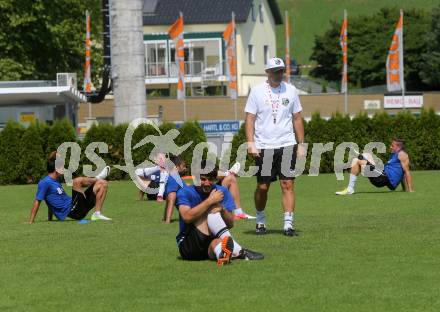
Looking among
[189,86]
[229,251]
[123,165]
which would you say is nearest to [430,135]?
[123,165]

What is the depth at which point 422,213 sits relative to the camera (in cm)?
1714

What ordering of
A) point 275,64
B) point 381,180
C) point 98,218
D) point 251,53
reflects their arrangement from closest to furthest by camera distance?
point 275,64, point 98,218, point 381,180, point 251,53

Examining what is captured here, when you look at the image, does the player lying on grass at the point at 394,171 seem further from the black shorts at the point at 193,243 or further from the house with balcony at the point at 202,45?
the house with balcony at the point at 202,45

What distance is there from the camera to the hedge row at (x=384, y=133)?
34688 millimetres

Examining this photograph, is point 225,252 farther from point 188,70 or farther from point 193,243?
point 188,70

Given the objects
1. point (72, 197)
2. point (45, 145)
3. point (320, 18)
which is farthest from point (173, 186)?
point (320, 18)

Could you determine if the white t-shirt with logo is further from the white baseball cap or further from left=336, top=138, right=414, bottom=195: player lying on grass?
left=336, top=138, right=414, bottom=195: player lying on grass

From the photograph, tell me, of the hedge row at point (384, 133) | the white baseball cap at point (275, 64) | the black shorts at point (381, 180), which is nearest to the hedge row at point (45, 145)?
the hedge row at point (384, 133)

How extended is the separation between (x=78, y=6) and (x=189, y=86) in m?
25.8

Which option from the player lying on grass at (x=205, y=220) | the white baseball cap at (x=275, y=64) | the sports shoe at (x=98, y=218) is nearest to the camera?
the player lying on grass at (x=205, y=220)

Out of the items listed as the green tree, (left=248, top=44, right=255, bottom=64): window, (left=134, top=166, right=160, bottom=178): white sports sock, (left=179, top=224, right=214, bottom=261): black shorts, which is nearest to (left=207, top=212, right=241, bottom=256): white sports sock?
(left=179, top=224, right=214, bottom=261): black shorts

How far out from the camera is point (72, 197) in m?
17.9

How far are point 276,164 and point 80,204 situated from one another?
5.24 m

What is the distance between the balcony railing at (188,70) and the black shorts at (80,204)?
211 ft
